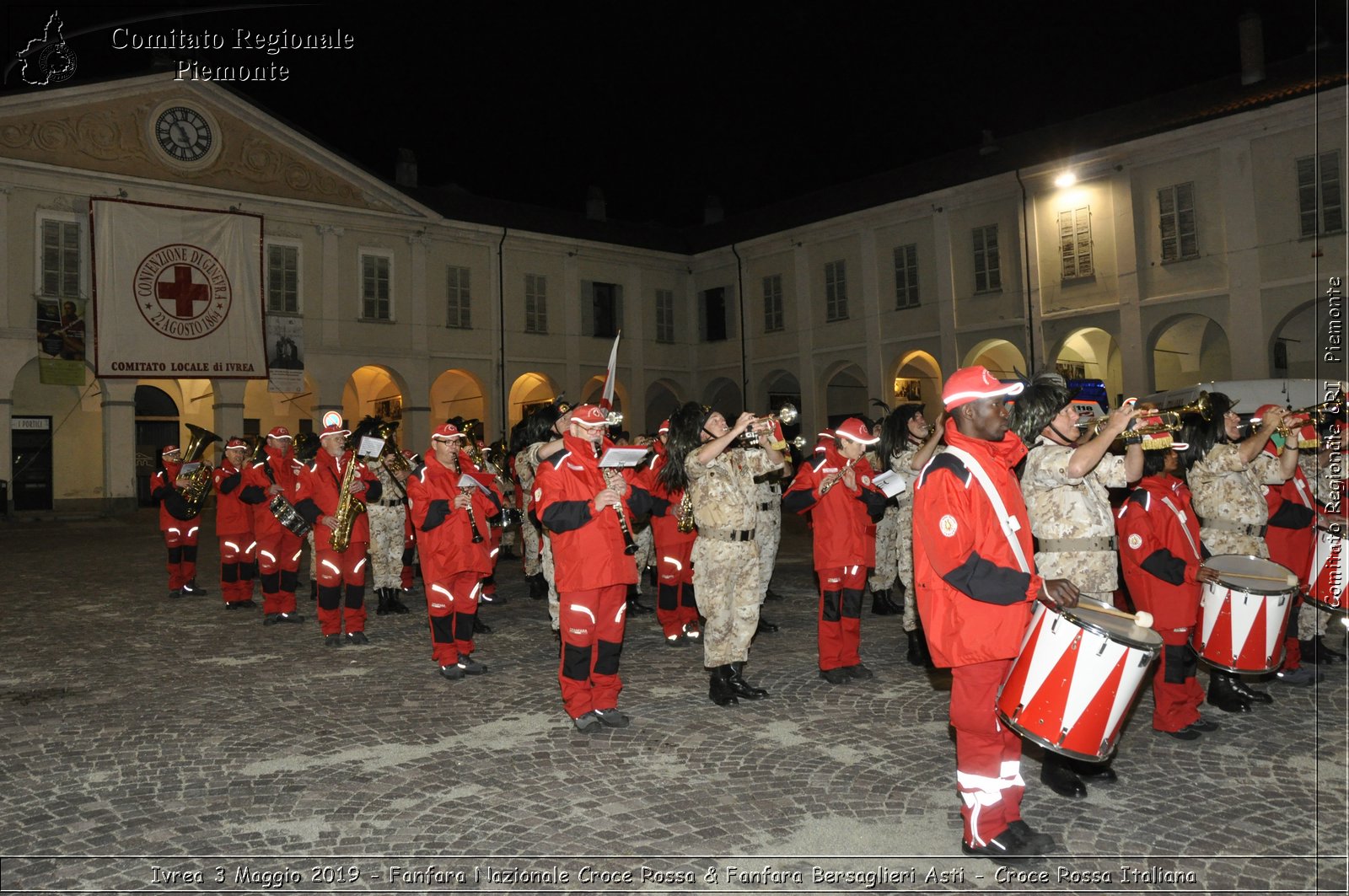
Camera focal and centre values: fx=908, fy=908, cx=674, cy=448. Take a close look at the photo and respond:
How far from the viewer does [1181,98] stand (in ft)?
87.1

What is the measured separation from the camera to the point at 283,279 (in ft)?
91.0

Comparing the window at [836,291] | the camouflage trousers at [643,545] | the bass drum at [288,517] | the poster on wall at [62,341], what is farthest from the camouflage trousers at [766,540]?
the poster on wall at [62,341]

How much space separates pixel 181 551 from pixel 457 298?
20.0 meters

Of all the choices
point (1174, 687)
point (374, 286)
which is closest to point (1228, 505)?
point (1174, 687)

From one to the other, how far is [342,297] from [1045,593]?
28.4 m

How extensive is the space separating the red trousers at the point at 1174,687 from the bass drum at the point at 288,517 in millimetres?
7823

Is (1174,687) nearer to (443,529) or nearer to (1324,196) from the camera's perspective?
(443,529)

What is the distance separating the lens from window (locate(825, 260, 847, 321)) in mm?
30734

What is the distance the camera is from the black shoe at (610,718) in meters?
5.86

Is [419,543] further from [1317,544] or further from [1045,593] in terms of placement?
[1317,544]

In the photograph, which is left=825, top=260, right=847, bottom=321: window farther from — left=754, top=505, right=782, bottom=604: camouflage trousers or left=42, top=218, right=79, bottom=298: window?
left=42, top=218, right=79, bottom=298: window

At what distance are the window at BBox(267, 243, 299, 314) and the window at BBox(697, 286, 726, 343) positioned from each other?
49.3 ft

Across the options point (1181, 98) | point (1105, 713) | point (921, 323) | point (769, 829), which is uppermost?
point (1181, 98)

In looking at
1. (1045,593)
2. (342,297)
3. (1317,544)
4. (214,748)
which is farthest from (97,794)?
(342,297)
